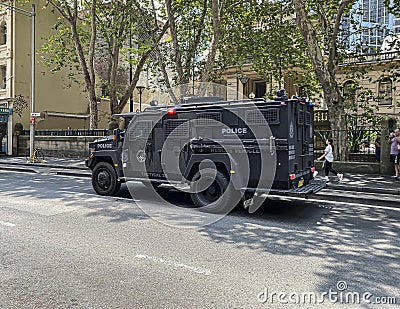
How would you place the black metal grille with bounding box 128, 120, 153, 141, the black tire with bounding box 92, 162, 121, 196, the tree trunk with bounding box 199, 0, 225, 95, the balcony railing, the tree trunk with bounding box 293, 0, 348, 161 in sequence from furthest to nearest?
the balcony railing
the tree trunk with bounding box 199, 0, 225, 95
the tree trunk with bounding box 293, 0, 348, 161
the black tire with bounding box 92, 162, 121, 196
the black metal grille with bounding box 128, 120, 153, 141

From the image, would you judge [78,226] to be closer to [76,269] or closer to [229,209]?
[76,269]

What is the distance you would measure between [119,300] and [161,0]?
21582 mm

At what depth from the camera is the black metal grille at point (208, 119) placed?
8.59m

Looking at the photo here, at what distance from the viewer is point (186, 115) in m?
8.90

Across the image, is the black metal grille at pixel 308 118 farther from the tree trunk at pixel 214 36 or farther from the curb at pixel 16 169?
the curb at pixel 16 169

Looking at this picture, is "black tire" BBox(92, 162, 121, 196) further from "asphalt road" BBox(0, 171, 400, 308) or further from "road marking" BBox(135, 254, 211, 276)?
"road marking" BBox(135, 254, 211, 276)

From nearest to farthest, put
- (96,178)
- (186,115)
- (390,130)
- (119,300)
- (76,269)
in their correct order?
(119,300) → (76,269) → (186,115) → (96,178) → (390,130)

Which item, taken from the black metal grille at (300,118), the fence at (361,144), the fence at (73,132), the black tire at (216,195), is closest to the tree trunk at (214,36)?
the fence at (361,144)

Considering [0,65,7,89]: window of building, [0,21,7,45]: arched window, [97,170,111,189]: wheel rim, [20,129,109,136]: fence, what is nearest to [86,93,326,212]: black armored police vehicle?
[97,170,111,189]: wheel rim

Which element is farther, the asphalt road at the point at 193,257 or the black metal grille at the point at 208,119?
the black metal grille at the point at 208,119

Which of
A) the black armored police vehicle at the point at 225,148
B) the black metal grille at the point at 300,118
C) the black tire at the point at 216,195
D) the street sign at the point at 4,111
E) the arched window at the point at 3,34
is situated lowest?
the black tire at the point at 216,195

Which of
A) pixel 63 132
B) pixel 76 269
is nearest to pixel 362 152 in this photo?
pixel 76 269

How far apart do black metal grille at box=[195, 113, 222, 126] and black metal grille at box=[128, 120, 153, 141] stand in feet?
4.50

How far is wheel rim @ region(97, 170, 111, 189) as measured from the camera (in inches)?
411
